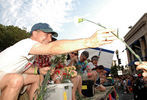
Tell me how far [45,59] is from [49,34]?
0.87 m

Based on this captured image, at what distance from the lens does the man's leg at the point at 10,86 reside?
187 cm

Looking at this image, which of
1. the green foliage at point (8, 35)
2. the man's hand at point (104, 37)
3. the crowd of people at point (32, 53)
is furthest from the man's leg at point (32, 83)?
the green foliage at point (8, 35)

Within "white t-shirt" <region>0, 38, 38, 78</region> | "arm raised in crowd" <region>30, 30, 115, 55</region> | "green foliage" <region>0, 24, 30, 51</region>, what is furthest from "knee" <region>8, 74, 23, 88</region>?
"green foliage" <region>0, 24, 30, 51</region>

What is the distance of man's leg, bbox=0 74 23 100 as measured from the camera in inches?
73.4

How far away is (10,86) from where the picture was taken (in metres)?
1.90

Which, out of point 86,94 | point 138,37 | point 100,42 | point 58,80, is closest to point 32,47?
point 100,42

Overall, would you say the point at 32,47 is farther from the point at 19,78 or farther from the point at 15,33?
the point at 15,33

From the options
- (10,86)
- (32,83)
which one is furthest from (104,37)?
(32,83)

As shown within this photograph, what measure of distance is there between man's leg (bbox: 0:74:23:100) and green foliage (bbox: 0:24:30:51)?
2188 cm

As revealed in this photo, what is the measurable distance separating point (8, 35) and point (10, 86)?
2240 cm

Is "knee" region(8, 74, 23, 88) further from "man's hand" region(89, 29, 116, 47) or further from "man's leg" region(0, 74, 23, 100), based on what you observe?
"man's hand" region(89, 29, 116, 47)

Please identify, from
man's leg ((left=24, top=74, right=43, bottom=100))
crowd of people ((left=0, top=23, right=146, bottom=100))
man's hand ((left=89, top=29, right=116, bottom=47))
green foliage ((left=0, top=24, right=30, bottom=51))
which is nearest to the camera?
man's hand ((left=89, top=29, right=116, bottom=47))

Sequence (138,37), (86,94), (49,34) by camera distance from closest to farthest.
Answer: (49,34) < (86,94) < (138,37)

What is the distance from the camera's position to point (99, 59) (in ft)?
22.1
